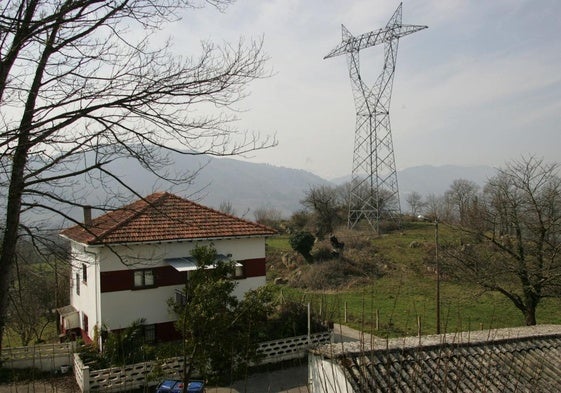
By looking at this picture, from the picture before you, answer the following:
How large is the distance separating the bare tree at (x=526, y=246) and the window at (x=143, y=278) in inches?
501

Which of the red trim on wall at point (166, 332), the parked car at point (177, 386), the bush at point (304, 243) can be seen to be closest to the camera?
the parked car at point (177, 386)

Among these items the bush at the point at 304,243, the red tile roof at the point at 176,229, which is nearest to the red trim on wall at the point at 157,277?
the red tile roof at the point at 176,229

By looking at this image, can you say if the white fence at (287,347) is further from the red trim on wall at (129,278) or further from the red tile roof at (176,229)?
the red tile roof at (176,229)

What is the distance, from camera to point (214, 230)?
61.3 ft

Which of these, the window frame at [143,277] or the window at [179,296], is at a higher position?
the window frame at [143,277]

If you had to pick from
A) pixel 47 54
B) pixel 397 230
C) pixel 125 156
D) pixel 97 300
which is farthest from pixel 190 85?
pixel 397 230

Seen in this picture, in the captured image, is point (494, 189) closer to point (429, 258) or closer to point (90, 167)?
point (429, 258)

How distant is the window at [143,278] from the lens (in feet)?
55.7

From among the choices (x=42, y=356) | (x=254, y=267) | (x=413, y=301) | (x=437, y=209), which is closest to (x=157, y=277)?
(x=254, y=267)

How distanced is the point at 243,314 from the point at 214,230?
7225 millimetres

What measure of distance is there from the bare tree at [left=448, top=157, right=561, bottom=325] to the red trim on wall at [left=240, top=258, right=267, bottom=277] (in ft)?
27.5

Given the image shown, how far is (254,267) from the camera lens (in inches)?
763

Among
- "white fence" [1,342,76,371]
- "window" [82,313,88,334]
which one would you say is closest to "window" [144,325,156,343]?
"white fence" [1,342,76,371]

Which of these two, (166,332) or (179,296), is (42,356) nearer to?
(166,332)
